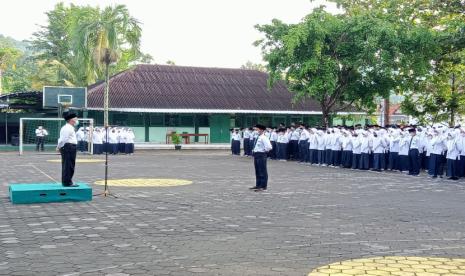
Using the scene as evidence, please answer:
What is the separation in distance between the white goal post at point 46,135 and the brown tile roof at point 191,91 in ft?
9.86

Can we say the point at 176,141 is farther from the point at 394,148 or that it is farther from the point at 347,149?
the point at 394,148

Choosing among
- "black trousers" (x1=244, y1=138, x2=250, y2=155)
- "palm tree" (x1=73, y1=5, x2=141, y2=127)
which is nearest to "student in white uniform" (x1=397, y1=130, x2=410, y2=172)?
"black trousers" (x1=244, y1=138, x2=250, y2=155)

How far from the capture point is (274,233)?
8.20 metres

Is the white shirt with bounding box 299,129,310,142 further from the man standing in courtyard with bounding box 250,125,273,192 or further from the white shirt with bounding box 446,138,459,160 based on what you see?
the man standing in courtyard with bounding box 250,125,273,192

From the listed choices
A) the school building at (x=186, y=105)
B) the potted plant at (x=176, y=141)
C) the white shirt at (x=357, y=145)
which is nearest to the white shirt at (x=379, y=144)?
the white shirt at (x=357, y=145)

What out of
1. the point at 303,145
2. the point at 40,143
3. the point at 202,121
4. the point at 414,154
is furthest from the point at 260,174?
the point at 202,121

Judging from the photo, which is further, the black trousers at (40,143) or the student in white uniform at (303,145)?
the black trousers at (40,143)

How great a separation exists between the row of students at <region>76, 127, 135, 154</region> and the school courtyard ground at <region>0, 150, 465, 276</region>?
16711mm

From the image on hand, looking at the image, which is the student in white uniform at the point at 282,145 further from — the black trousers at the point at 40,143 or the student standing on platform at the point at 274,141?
the black trousers at the point at 40,143

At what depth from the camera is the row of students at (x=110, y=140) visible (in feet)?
101

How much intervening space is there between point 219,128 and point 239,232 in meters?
32.9

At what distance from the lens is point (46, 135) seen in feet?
110

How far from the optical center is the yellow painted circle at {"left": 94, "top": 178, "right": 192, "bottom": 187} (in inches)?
581

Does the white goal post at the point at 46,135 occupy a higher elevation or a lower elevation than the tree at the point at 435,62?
lower
